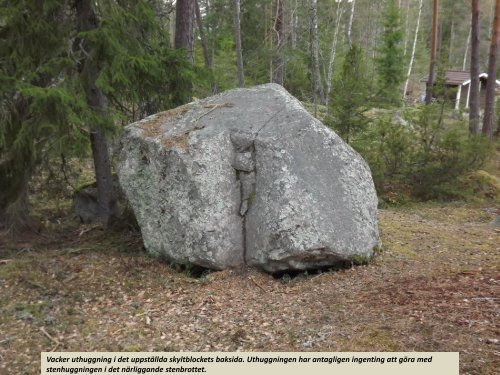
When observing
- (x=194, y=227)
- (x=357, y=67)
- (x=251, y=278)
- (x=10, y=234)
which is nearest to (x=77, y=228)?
(x=10, y=234)

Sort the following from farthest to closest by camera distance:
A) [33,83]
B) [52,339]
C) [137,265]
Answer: [33,83]
[137,265]
[52,339]

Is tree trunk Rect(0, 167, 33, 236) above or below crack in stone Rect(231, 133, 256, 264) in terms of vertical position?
below

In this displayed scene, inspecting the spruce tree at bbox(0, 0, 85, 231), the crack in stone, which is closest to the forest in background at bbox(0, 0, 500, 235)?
the spruce tree at bbox(0, 0, 85, 231)

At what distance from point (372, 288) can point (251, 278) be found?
1429 millimetres

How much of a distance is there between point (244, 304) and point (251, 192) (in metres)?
1.45

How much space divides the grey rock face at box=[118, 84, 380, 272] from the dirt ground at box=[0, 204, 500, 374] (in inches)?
13.1

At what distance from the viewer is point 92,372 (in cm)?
375

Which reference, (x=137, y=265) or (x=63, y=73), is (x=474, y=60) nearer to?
(x=63, y=73)

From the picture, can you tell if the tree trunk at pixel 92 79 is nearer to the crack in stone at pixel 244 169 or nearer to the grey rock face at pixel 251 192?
the grey rock face at pixel 251 192

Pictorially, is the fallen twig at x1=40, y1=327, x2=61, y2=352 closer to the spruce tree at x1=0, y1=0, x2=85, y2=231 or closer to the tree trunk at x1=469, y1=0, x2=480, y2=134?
the spruce tree at x1=0, y1=0, x2=85, y2=231

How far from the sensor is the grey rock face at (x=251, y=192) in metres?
5.71

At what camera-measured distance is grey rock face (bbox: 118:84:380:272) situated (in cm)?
571

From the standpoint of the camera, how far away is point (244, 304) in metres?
5.12

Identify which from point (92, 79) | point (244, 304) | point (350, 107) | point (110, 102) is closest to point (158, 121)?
point (92, 79)
